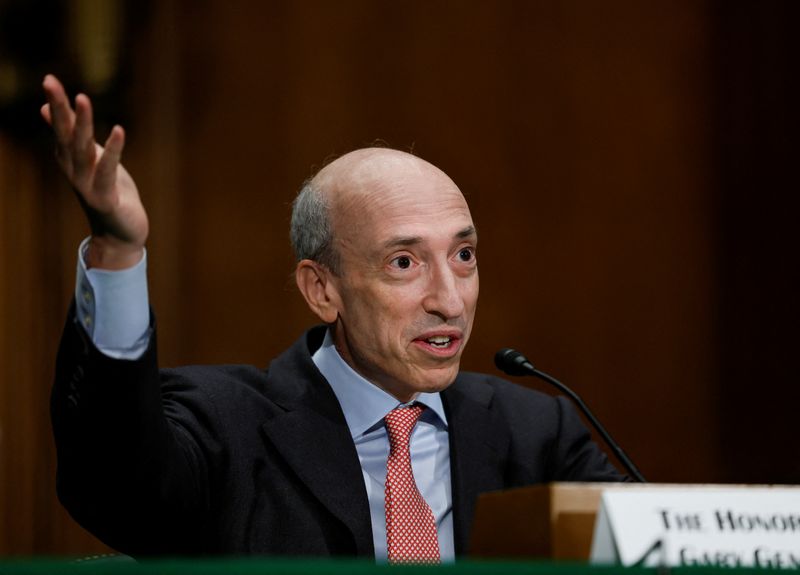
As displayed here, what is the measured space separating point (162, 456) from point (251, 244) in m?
2.58

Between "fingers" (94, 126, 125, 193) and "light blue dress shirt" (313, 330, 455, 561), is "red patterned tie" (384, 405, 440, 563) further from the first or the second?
"fingers" (94, 126, 125, 193)

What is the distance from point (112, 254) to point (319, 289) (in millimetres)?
781

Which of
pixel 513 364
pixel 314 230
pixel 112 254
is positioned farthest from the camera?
pixel 314 230

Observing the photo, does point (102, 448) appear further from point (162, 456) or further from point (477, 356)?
point (477, 356)

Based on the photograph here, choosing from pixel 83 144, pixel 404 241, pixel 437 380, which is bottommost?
pixel 437 380

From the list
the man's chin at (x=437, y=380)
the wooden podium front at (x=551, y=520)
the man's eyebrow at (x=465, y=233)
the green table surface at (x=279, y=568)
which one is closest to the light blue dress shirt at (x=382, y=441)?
the man's chin at (x=437, y=380)

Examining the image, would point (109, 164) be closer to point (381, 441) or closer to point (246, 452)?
point (246, 452)

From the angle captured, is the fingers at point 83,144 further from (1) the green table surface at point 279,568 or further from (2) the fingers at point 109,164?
(1) the green table surface at point 279,568

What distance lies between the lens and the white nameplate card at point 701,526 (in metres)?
1.34

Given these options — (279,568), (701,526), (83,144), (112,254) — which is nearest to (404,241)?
(112,254)

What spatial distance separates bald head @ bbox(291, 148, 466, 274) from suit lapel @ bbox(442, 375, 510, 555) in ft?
1.21

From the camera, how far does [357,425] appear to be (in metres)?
2.21

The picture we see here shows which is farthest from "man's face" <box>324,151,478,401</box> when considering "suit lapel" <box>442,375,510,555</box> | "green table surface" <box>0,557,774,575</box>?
"green table surface" <box>0,557,774,575</box>

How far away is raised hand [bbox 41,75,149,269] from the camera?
55.4 inches
